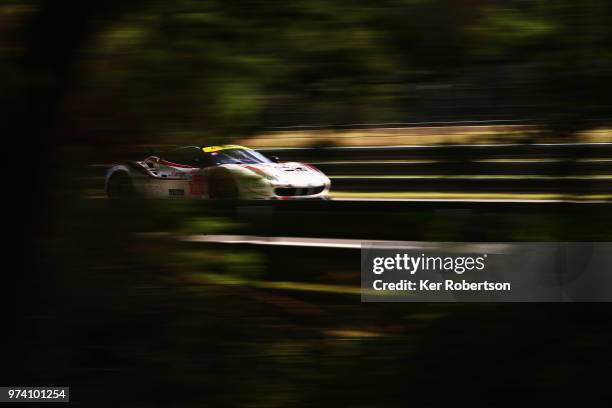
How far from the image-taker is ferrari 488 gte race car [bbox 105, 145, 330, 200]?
3.40 metres

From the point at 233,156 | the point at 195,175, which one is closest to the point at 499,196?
the point at 233,156

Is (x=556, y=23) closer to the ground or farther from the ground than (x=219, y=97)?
farther from the ground

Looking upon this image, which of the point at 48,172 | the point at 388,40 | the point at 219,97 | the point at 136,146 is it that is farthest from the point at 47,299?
the point at 388,40

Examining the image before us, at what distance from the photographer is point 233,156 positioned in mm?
3494

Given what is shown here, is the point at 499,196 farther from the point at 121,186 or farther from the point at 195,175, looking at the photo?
the point at 121,186

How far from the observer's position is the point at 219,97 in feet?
10.6

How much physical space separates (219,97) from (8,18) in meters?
0.93

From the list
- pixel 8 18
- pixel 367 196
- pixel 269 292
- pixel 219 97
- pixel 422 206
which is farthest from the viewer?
pixel 367 196

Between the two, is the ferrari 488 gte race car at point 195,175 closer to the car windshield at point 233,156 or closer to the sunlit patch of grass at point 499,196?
the car windshield at point 233,156

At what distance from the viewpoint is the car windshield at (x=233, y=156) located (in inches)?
135

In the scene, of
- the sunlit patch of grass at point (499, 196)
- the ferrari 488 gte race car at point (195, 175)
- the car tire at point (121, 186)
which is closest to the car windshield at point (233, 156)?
the ferrari 488 gte race car at point (195, 175)

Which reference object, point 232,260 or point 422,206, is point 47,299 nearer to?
point 232,260

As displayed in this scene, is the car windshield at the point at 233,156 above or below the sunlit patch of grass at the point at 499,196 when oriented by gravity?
above

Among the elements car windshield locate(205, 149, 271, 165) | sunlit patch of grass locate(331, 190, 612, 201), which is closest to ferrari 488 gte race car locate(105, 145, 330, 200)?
car windshield locate(205, 149, 271, 165)
